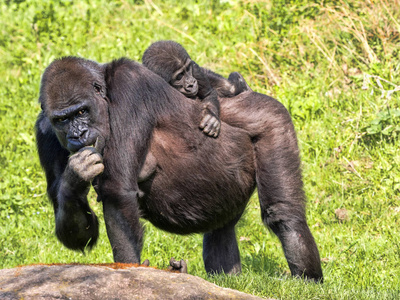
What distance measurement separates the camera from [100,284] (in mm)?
2965

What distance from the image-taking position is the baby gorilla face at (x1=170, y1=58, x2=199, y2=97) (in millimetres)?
4781

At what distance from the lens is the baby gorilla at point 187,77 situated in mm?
4777

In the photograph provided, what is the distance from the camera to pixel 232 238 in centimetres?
516

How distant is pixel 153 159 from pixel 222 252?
3.91ft

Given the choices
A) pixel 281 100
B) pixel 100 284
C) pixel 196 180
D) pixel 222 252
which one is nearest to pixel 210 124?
pixel 196 180

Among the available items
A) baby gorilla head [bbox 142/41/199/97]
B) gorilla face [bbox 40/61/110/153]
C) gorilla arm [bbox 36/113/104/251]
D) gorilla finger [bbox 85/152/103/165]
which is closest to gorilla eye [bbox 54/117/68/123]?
gorilla face [bbox 40/61/110/153]

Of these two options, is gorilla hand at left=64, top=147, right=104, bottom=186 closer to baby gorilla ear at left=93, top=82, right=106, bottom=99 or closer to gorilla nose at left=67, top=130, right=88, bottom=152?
gorilla nose at left=67, top=130, right=88, bottom=152

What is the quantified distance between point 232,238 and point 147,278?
2.15 m

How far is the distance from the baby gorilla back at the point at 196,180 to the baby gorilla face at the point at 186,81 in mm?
429

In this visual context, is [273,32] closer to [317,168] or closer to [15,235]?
[317,168]

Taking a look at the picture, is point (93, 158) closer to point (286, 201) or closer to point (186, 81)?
point (186, 81)

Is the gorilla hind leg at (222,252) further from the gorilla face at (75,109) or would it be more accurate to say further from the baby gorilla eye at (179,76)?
the gorilla face at (75,109)

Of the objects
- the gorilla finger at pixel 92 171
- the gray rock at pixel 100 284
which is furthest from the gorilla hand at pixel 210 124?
the gray rock at pixel 100 284

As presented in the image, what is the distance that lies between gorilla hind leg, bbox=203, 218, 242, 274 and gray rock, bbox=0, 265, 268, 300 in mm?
1884
